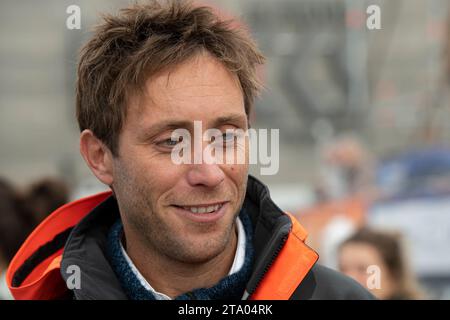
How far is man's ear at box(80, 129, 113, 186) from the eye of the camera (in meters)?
2.30

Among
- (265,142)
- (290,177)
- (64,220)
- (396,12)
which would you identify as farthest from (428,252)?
(396,12)

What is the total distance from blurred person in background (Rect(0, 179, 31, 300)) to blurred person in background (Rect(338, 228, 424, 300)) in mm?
1477

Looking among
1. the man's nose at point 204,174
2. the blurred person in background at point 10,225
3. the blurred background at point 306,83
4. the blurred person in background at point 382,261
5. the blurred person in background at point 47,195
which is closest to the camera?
the man's nose at point 204,174

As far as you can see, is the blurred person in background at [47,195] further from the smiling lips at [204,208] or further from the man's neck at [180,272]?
the smiling lips at [204,208]

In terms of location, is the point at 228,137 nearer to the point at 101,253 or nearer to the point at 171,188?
the point at 171,188

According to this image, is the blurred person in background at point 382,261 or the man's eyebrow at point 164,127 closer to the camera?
the man's eyebrow at point 164,127

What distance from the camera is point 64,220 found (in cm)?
245

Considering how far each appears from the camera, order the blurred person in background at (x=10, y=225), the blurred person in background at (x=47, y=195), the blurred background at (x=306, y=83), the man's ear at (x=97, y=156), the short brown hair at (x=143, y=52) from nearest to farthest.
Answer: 1. the short brown hair at (x=143, y=52)
2. the man's ear at (x=97, y=156)
3. the blurred person in background at (x=10, y=225)
4. the blurred person in background at (x=47, y=195)
5. the blurred background at (x=306, y=83)

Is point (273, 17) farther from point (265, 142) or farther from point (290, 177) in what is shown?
point (265, 142)

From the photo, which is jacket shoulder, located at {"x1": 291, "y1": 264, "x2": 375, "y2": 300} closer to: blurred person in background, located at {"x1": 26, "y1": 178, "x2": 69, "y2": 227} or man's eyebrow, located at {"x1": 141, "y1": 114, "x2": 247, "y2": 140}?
man's eyebrow, located at {"x1": 141, "y1": 114, "x2": 247, "y2": 140}

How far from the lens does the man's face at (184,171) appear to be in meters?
2.06

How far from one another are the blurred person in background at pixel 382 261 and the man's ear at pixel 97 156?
188 centimetres

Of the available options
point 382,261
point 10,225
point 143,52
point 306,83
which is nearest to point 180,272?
point 143,52

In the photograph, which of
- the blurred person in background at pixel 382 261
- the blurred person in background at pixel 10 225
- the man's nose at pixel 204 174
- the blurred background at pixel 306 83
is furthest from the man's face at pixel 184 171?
the blurred background at pixel 306 83
